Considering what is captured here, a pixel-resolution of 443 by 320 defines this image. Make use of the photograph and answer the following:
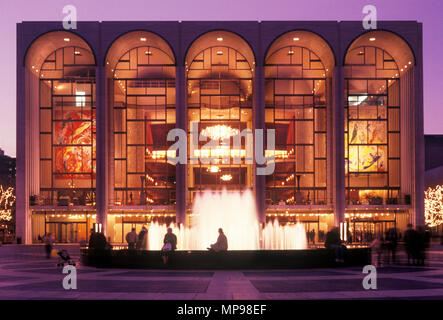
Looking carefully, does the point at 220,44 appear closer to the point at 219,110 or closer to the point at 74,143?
the point at 219,110

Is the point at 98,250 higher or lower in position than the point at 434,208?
higher

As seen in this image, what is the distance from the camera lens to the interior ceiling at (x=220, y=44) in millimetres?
45781

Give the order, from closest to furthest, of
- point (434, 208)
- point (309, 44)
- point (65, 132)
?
point (309, 44)
point (65, 132)
point (434, 208)

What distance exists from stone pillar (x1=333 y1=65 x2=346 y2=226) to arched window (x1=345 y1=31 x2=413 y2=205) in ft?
9.21

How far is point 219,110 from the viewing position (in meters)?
48.5

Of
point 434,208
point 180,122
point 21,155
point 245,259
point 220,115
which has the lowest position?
point 434,208

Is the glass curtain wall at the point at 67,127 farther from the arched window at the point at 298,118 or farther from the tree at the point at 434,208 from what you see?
the tree at the point at 434,208

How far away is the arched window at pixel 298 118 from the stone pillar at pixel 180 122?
25.5 ft

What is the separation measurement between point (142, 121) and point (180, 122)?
474 cm

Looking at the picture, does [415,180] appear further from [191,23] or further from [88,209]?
[88,209]

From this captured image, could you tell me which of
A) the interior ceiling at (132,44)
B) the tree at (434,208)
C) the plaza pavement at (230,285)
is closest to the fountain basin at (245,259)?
the plaza pavement at (230,285)

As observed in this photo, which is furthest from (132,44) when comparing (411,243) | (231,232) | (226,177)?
(411,243)
